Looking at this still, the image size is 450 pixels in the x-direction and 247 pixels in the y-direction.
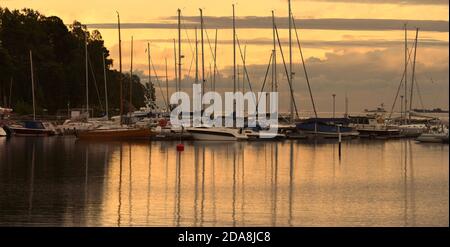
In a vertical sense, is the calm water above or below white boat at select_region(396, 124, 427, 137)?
below

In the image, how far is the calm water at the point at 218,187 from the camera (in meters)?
38.8

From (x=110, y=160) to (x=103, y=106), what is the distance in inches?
2616

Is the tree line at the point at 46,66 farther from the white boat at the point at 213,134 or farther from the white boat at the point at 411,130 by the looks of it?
the white boat at the point at 411,130

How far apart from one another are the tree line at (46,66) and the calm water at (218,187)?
4628 centimetres

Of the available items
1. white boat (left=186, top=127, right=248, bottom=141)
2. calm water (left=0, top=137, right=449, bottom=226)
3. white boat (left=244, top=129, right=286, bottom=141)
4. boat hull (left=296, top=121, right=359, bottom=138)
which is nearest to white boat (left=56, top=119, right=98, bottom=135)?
white boat (left=186, top=127, right=248, bottom=141)

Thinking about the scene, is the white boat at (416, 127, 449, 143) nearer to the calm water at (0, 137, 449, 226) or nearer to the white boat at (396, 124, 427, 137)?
the white boat at (396, 124, 427, 137)

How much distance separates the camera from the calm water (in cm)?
3878

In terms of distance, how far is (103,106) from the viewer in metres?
137

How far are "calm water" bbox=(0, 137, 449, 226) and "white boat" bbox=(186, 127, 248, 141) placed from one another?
926 cm

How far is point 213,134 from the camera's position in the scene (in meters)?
97.8

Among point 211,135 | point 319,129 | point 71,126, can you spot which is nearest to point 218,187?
point 211,135

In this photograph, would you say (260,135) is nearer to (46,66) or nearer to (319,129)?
(319,129)
